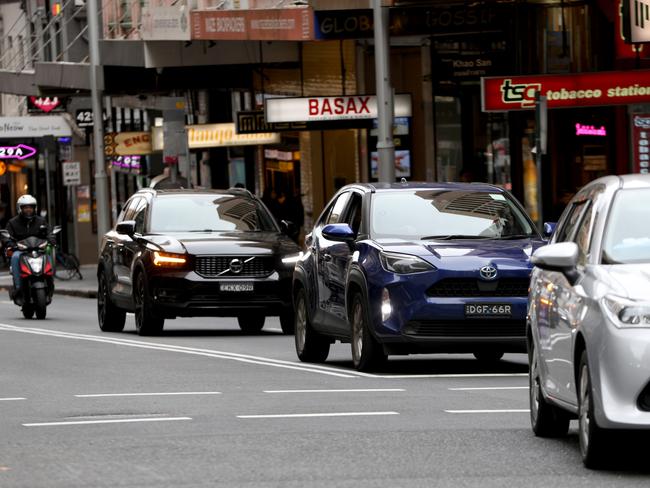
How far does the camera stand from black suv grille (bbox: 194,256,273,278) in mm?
23625

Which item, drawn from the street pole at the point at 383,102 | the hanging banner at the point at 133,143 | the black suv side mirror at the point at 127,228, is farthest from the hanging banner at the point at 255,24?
the hanging banner at the point at 133,143

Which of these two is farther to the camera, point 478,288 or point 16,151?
point 16,151

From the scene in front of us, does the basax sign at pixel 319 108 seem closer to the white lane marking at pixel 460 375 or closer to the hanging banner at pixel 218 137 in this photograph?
the hanging banner at pixel 218 137

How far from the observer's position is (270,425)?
12477 mm

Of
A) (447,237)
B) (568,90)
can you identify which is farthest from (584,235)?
(568,90)

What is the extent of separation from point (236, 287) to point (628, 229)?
44.1 ft

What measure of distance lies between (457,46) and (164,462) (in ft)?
89.9

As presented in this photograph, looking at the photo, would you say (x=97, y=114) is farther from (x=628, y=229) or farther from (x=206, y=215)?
(x=628, y=229)

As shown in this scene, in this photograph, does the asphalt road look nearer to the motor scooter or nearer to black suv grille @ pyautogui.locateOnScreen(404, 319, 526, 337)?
black suv grille @ pyautogui.locateOnScreen(404, 319, 526, 337)

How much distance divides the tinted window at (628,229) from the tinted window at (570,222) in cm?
49

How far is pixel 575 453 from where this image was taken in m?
10.8

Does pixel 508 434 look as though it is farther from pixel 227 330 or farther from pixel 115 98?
pixel 115 98

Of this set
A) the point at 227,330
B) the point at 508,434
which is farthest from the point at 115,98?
the point at 508,434

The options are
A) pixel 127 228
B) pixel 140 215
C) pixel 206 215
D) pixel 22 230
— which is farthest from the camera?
pixel 22 230
